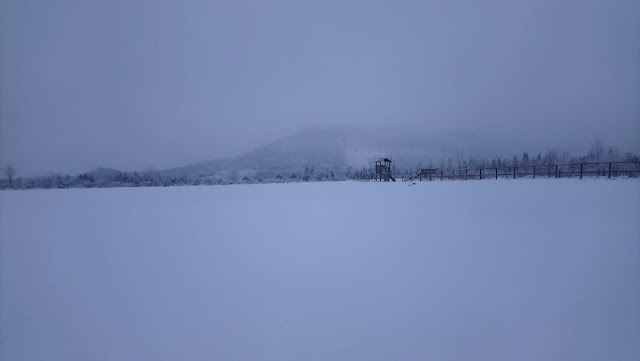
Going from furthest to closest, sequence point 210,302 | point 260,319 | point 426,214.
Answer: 1. point 426,214
2. point 210,302
3. point 260,319

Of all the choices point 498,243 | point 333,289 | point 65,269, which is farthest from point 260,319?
point 498,243

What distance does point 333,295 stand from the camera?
2604 mm

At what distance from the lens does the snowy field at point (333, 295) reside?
1.89 metres

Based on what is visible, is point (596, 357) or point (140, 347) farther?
point (140, 347)

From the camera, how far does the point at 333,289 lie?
8.95 feet

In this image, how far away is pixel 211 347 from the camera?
1901 millimetres

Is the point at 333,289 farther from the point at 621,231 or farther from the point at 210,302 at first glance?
the point at 621,231

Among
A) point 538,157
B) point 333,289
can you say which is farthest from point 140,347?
point 538,157

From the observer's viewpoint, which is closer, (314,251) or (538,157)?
(314,251)

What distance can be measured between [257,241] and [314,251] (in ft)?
3.40

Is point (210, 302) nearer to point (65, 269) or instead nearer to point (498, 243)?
point (65, 269)

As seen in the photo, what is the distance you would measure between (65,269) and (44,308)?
1.17 m

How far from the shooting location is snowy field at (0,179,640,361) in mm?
1892

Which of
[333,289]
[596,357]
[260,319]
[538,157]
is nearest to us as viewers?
[596,357]
